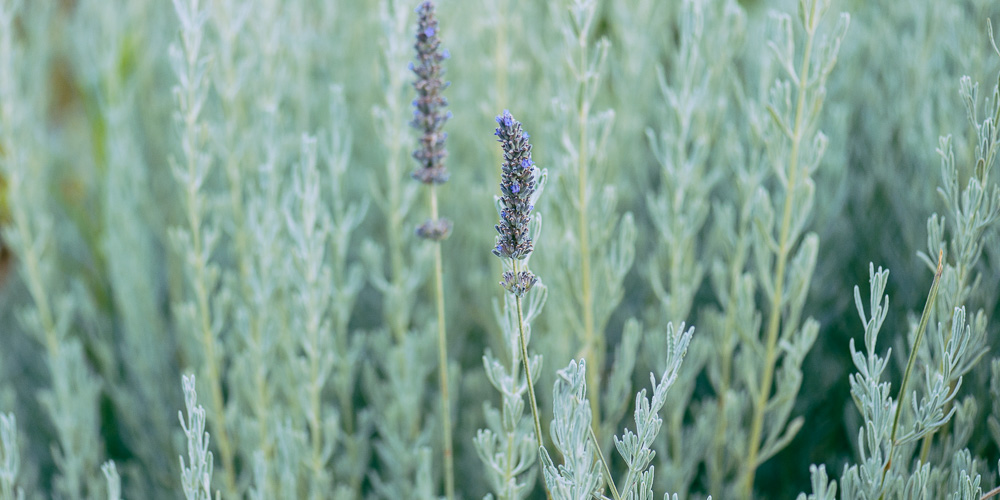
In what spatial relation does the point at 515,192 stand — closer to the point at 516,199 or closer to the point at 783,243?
the point at 516,199

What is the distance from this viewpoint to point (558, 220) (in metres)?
1.70

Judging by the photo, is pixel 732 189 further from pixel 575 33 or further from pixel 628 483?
pixel 628 483

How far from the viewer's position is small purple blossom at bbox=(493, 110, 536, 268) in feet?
3.22

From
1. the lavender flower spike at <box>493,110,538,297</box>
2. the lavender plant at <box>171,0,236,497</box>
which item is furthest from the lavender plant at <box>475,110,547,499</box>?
the lavender plant at <box>171,0,236,497</box>

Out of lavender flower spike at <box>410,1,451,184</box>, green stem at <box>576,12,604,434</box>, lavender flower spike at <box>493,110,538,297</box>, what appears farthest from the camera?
green stem at <box>576,12,604,434</box>

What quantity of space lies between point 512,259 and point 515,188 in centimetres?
10

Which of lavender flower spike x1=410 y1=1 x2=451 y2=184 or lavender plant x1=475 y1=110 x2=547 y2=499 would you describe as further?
lavender flower spike x1=410 y1=1 x2=451 y2=184

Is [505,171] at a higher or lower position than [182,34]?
lower

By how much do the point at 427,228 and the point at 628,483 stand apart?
540 millimetres

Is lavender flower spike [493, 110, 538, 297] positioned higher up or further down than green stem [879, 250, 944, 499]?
higher up

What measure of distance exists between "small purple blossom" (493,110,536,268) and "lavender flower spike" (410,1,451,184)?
0.27 metres

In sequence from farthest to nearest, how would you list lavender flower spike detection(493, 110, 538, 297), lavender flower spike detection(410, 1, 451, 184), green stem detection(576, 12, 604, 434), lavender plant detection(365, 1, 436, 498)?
lavender plant detection(365, 1, 436, 498) < green stem detection(576, 12, 604, 434) < lavender flower spike detection(410, 1, 451, 184) < lavender flower spike detection(493, 110, 538, 297)

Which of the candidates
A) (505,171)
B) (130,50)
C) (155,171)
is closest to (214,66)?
(130,50)

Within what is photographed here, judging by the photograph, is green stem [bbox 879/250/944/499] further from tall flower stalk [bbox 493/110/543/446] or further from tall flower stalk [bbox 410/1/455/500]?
tall flower stalk [bbox 410/1/455/500]
